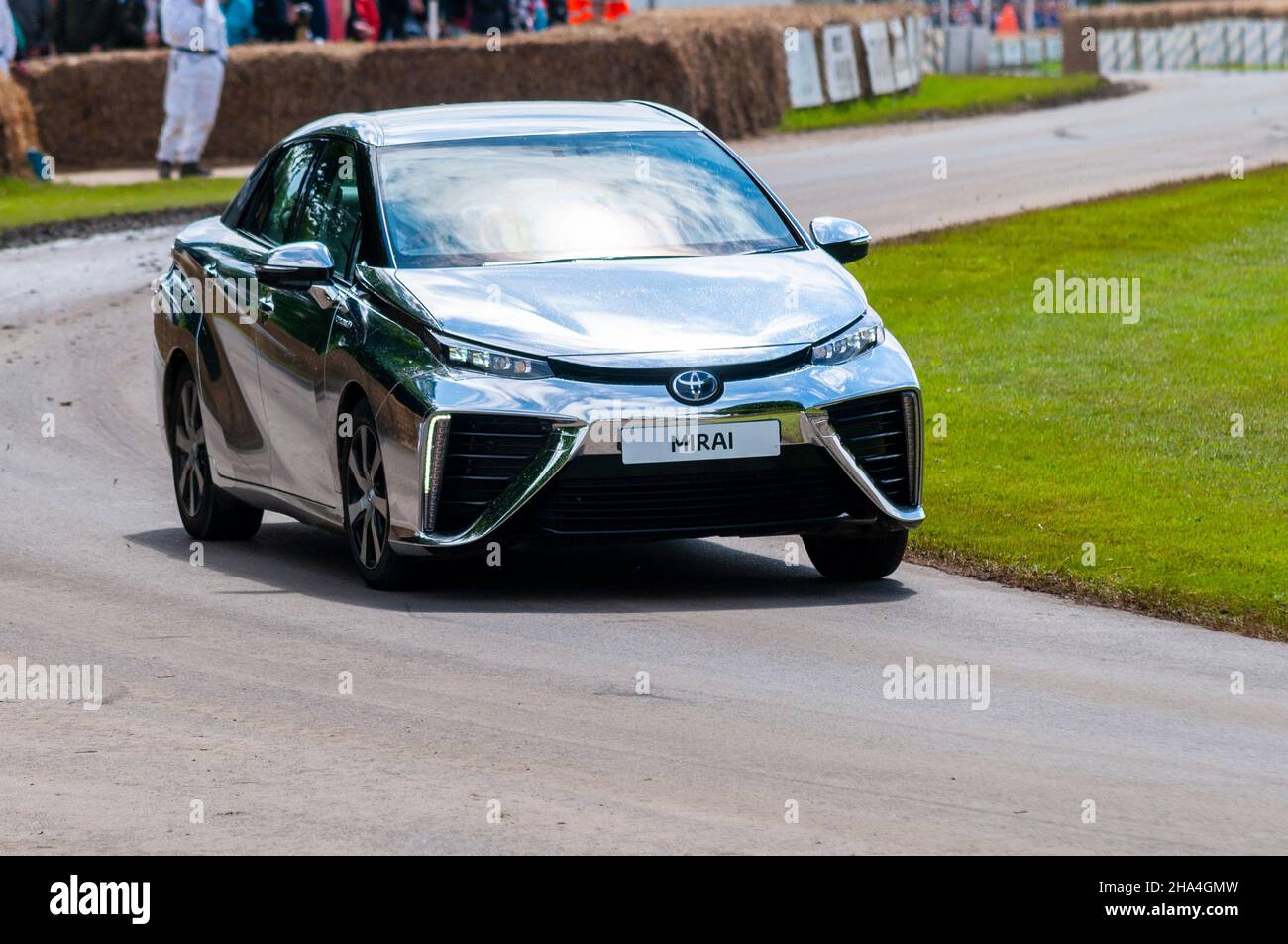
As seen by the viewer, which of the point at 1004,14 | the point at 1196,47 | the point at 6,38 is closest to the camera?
the point at 6,38

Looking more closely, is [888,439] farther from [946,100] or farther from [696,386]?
[946,100]

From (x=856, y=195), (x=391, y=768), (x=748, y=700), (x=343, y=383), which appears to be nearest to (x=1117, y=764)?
(x=748, y=700)

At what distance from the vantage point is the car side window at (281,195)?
10.7 metres

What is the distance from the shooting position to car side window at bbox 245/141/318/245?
35.0ft

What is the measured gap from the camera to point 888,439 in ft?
30.5

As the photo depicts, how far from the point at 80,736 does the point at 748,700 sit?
1966 millimetres

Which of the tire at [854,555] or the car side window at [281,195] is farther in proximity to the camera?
the car side window at [281,195]

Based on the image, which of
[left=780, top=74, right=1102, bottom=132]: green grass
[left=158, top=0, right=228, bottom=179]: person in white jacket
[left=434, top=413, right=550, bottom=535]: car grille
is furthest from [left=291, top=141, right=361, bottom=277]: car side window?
[left=780, top=74, right=1102, bottom=132]: green grass

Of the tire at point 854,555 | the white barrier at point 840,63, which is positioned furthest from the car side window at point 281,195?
the white barrier at point 840,63

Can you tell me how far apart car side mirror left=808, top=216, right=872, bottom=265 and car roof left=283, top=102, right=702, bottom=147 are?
850mm

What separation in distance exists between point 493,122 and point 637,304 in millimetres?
1622

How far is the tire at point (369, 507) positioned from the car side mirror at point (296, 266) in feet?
1.88

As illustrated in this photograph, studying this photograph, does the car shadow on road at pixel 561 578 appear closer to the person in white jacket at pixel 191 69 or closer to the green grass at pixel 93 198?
the green grass at pixel 93 198

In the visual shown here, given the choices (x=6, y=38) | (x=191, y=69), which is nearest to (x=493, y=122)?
(x=191, y=69)
